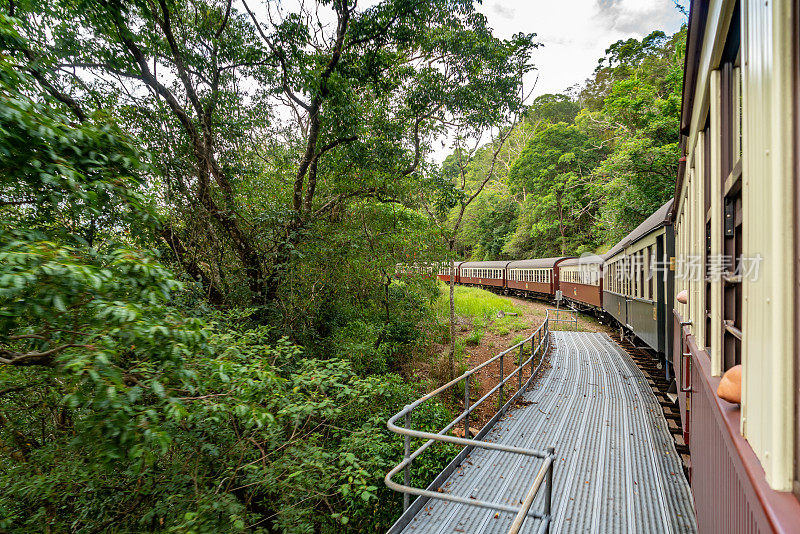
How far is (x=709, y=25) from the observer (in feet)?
7.22

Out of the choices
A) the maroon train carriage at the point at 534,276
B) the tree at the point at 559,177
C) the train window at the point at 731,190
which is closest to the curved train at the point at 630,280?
the maroon train carriage at the point at 534,276

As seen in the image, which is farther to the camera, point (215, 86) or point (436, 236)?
point (436, 236)

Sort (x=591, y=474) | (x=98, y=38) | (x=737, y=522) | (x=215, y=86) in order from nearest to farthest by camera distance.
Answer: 1. (x=737, y=522)
2. (x=591, y=474)
3. (x=98, y=38)
4. (x=215, y=86)

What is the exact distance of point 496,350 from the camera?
11.6 m

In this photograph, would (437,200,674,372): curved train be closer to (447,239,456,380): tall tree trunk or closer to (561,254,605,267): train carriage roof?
(561,254,605,267): train carriage roof

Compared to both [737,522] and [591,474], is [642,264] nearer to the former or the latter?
[591,474]

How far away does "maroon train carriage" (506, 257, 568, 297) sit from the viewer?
20172mm

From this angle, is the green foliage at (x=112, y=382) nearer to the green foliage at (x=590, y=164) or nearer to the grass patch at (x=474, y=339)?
the grass patch at (x=474, y=339)

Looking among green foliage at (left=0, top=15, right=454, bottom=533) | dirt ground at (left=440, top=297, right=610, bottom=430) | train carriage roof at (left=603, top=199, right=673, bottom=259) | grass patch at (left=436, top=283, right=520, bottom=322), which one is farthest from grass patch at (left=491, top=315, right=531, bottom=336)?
green foliage at (left=0, top=15, right=454, bottom=533)

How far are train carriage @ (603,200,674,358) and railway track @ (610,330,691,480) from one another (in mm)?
668

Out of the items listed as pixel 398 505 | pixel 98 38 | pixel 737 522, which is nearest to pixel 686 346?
pixel 737 522

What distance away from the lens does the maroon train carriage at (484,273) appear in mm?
28031

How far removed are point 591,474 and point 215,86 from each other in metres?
8.94

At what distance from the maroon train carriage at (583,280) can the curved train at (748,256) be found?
11.4 m
